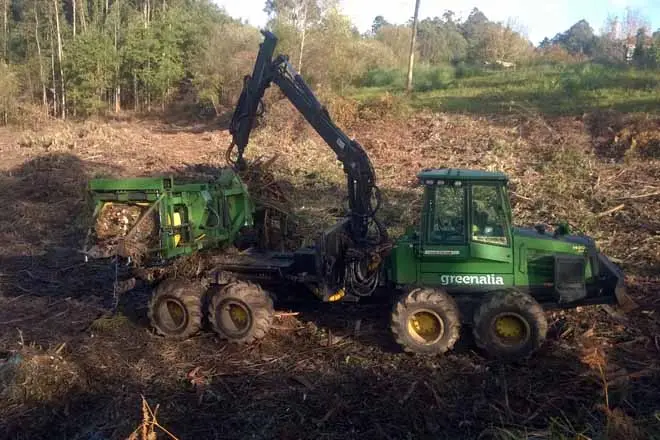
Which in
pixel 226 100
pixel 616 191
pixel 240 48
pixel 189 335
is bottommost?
pixel 189 335

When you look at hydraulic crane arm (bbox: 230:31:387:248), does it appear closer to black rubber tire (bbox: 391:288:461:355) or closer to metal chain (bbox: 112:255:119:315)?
black rubber tire (bbox: 391:288:461:355)

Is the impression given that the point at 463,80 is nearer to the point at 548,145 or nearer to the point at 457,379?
the point at 548,145

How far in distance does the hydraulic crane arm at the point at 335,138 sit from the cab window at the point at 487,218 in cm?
160

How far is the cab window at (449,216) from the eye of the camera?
8.44 meters

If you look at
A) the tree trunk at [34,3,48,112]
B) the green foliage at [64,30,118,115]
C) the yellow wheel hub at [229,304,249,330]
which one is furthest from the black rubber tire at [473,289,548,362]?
the tree trunk at [34,3,48,112]

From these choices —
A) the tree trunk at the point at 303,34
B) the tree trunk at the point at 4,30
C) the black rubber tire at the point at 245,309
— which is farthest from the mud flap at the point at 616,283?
the tree trunk at the point at 4,30

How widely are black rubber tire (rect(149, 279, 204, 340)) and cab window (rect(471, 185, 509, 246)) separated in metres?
3.85

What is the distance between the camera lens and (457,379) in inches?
310

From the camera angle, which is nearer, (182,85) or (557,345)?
(557,345)

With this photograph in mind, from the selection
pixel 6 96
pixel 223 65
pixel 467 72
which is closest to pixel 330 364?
pixel 467 72

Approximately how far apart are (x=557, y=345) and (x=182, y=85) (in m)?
36.5

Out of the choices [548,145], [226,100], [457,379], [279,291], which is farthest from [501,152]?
[226,100]

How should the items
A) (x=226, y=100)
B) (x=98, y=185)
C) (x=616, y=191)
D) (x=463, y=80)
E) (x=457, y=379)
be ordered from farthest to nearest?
(x=226, y=100) < (x=463, y=80) < (x=616, y=191) < (x=98, y=185) < (x=457, y=379)

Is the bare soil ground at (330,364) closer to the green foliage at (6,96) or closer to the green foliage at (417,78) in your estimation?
the green foliage at (417,78)
